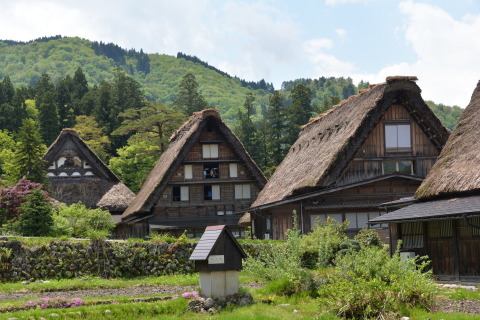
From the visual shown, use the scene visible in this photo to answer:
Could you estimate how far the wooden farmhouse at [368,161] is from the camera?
29.5 m

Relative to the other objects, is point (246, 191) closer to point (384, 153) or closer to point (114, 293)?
point (384, 153)

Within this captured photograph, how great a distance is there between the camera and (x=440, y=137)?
3139cm

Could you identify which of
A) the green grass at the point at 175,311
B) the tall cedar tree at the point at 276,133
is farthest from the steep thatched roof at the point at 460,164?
the tall cedar tree at the point at 276,133

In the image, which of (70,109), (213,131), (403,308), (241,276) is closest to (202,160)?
(213,131)

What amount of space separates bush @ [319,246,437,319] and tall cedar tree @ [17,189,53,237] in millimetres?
17955

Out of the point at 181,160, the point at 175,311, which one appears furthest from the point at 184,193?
the point at 175,311

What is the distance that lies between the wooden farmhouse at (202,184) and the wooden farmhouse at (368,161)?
7442mm

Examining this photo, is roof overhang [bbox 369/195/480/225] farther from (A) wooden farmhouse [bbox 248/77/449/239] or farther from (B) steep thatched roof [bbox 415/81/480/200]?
(A) wooden farmhouse [bbox 248/77/449/239]

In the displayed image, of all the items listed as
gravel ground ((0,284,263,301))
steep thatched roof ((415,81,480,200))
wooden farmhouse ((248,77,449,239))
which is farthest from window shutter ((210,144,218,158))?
gravel ground ((0,284,263,301))

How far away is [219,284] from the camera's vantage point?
50.2ft

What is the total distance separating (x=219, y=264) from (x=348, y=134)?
16.2 metres

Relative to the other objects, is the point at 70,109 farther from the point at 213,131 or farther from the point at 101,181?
the point at 213,131

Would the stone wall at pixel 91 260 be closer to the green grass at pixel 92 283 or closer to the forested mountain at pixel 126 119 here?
the green grass at pixel 92 283

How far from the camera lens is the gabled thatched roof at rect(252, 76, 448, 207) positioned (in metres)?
29.3
